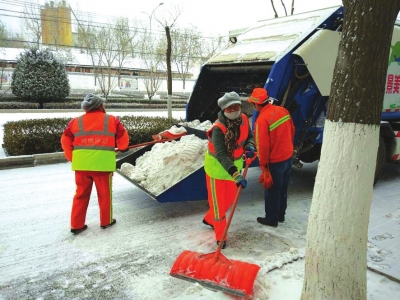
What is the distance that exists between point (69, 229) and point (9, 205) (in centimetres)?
110

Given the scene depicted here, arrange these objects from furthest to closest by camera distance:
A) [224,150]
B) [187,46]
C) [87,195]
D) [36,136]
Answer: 1. [187,46]
2. [36,136]
3. [87,195]
4. [224,150]

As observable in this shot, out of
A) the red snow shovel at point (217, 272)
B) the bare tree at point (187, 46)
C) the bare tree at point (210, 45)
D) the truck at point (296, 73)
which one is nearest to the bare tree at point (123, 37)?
the bare tree at point (187, 46)

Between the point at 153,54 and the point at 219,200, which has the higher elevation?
the point at 153,54

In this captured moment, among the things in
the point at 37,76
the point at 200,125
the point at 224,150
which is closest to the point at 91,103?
the point at 224,150

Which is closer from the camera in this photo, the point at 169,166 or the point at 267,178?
the point at 267,178

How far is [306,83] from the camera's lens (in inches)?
160

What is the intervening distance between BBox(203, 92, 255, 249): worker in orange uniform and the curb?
395cm

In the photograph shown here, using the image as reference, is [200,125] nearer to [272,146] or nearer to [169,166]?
[169,166]

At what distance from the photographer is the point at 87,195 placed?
341cm

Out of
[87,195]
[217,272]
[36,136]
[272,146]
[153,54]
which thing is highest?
[153,54]

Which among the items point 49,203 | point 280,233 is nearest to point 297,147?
point 280,233

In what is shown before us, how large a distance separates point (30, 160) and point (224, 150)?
4.27 m

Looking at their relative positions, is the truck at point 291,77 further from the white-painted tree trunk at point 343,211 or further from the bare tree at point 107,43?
the bare tree at point 107,43

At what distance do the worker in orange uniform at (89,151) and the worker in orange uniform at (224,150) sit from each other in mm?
993
